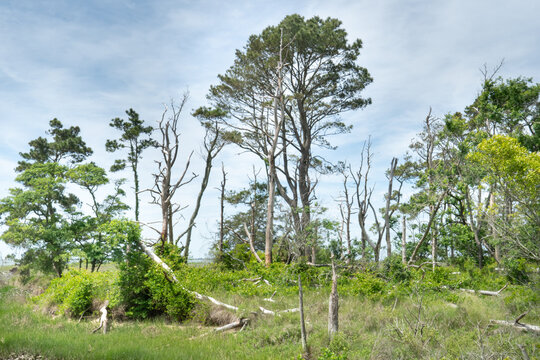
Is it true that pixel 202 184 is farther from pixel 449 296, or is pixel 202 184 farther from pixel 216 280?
pixel 449 296

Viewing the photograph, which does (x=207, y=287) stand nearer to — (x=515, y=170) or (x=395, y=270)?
(x=395, y=270)

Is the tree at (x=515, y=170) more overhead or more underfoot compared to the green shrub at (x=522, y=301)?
more overhead

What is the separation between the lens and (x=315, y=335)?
809 cm

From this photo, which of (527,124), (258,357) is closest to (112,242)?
(258,357)

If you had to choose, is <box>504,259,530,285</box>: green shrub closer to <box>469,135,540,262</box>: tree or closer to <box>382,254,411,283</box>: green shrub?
<box>469,135,540,262</box>: tree

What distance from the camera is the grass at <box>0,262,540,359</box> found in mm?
7324

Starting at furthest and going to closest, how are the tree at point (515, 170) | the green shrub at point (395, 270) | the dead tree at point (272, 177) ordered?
the dead tree at point (272, 177) → the green shrub at point (395, 270) → the tree at point (515, 170)

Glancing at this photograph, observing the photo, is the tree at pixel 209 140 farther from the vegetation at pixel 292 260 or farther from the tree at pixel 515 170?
the tree at pixel 515 170

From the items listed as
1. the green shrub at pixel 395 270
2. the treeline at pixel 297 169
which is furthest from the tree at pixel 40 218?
the green shrub at pixel 395 270

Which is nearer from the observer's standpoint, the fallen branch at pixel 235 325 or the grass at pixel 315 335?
the grass at pixel 315 335

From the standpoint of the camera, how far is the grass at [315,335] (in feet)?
24.0

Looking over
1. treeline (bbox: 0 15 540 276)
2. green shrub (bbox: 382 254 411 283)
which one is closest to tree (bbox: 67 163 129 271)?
treeline (bbox: 0 15 540 276)

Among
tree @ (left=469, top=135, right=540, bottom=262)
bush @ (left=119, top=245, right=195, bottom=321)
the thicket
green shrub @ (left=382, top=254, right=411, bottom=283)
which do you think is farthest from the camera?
green shrub @ (left=382, top=254, right=411, bottom=283)

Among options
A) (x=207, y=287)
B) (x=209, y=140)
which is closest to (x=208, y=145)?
(x=209, y=140)
